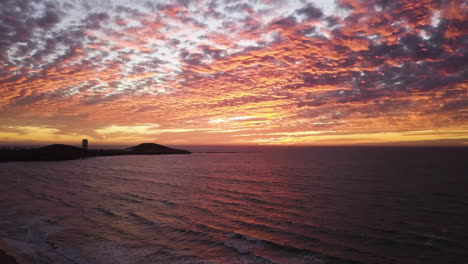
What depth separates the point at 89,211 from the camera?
81.6ft

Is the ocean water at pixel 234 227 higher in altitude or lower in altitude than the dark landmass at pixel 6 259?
lower

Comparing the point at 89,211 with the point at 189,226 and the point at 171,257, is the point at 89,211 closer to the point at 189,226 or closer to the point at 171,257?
the point at 189,226

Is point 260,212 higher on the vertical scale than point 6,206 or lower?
lower

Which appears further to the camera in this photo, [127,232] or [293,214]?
[293,214]

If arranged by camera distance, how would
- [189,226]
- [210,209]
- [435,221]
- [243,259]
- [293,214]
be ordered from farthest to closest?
[210,209]
[293,214]
[435,221]
[189,226]
[243,259]

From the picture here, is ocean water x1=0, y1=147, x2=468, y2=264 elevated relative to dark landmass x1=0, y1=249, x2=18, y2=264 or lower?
lower

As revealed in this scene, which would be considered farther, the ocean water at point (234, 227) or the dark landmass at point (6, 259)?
the ocean water at point (234, 227)

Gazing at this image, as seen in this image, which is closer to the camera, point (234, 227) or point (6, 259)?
point (6, 259)

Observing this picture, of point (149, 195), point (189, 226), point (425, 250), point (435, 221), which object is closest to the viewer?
point (425, 250)

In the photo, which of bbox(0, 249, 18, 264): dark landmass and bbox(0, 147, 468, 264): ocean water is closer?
bbox(0, 249, 18, 264): dark landmass

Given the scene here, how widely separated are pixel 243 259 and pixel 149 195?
72.1ft

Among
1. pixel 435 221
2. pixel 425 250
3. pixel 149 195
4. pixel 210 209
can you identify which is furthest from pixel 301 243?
pixel 149 195

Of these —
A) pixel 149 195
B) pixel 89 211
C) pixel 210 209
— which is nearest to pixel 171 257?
pixel 210 209

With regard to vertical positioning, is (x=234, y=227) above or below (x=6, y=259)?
below
